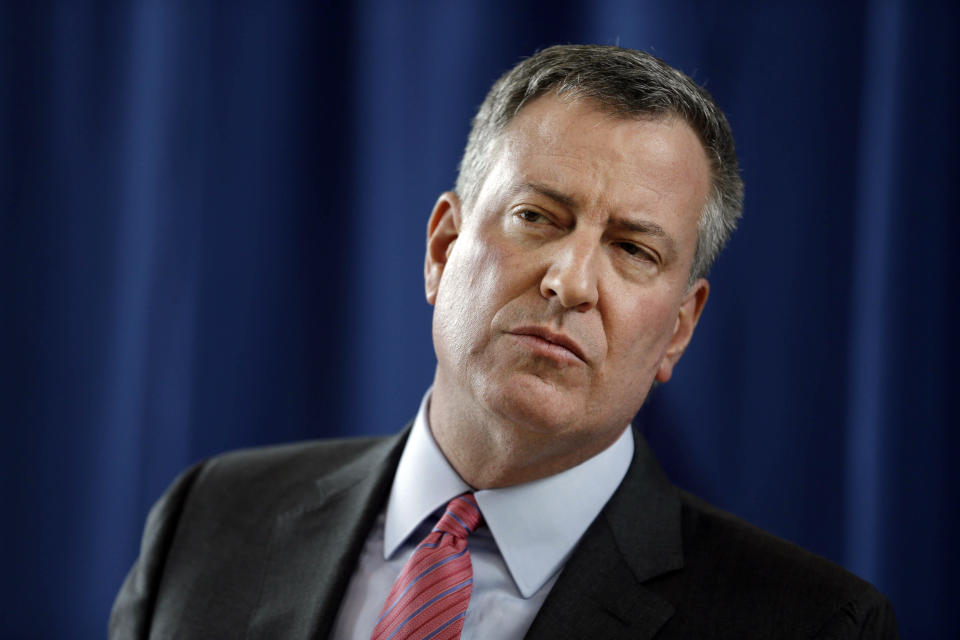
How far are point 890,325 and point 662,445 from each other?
18.6 inches

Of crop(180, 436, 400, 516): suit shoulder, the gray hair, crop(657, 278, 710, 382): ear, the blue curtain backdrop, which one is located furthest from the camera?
the blue curtain backdrop

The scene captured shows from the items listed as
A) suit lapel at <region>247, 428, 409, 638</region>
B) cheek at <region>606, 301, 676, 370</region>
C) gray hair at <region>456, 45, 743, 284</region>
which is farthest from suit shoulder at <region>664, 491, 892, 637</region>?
suit lapel at <region>247, 428, 409, 638</region>

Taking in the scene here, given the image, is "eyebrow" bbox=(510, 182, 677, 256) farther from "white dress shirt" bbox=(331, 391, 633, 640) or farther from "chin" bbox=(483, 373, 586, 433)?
"white dress shirt" bbox=(331, 391, 633, 640)

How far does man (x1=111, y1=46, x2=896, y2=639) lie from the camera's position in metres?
1.22

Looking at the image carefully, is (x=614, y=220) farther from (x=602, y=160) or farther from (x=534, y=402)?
(x=534, y=402)

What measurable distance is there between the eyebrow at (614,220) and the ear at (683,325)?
0.56ft

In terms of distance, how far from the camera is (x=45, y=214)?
204 centimetres

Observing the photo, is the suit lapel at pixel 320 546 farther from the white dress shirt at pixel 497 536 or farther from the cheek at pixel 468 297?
the cheek at pixel 468 297

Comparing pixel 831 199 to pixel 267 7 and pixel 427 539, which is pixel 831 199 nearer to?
pixel 427 539

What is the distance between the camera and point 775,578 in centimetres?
128

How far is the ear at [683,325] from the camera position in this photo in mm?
1404

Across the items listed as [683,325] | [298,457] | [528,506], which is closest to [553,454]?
[528,506]

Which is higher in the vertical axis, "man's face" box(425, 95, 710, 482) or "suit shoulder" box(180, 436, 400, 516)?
"man's face" box(425, 95, 710, 482)

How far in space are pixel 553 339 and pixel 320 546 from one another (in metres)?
0.54
